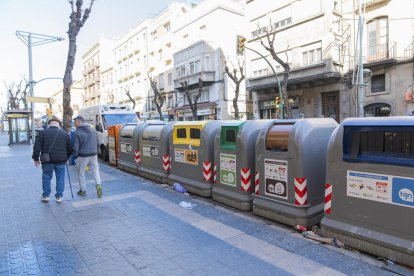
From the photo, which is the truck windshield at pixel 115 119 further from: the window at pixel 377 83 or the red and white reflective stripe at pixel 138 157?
the window at pixel 377 83

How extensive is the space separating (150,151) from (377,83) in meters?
17.9

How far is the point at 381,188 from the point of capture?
365 centimetres

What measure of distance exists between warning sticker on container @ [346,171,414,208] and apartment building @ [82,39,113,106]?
198ft

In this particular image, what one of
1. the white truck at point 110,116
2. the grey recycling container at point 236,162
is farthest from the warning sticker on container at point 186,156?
the white truck at point 110,116

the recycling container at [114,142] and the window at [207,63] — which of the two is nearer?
Result: the recycling container at [114,142]

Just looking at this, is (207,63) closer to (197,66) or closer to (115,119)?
(197,66)

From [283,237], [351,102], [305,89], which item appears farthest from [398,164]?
[305,89]

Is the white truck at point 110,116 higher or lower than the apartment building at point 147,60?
lower

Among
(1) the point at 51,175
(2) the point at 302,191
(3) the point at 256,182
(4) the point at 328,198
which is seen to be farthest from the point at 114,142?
(4) the point at 328,198

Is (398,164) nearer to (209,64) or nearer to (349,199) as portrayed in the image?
(349,199)

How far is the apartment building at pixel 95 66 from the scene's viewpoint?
60188 millimetres

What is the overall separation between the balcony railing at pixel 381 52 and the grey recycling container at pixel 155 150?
17.1m

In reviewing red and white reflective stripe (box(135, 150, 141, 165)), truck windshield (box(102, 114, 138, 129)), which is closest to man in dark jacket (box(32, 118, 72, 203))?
red and white reflective stripe (box(135, 150, 141, 165))

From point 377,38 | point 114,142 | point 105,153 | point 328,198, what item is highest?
point 377,38
